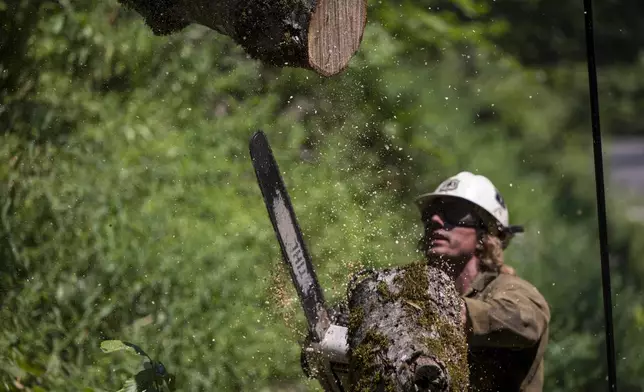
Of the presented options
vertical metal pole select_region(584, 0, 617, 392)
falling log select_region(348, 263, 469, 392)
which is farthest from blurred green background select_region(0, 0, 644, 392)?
vertical metal pole select_region(584, 0, 617, 392)

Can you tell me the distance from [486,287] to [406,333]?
1329mm

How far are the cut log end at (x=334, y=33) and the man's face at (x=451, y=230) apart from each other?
125cm

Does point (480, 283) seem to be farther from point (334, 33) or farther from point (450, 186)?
point (334, 33)

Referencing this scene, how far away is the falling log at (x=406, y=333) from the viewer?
264cm

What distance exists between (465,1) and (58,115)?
10.0ft

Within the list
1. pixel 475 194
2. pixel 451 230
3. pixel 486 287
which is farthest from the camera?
pixel 475 194

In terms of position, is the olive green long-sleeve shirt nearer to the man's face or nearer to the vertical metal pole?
the man's face

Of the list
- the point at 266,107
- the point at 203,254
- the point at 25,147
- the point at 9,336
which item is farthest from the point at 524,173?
the point at 9,336

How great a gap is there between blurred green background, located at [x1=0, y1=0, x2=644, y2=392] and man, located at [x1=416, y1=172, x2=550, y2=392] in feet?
2.26

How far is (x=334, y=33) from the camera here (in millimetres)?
3072

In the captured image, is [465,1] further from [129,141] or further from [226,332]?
[226,332]

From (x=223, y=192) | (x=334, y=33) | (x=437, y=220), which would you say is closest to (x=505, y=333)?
(x=437, y=220)

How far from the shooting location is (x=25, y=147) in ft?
20.2

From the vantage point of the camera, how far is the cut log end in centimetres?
300
